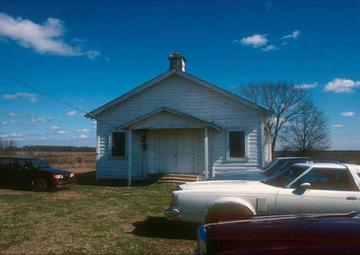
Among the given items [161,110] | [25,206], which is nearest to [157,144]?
[161,110]

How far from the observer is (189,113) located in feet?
68.6

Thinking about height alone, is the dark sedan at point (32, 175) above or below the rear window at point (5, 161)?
below

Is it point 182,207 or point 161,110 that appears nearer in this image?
point 182,207

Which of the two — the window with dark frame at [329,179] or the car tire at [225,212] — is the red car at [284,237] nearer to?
the car tire at [225,212]

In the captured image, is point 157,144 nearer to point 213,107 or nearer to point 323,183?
point 213,107

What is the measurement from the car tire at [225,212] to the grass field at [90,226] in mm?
686

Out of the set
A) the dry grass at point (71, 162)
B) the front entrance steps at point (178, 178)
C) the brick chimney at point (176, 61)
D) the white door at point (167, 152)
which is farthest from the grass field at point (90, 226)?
the dry grass at point (71, 162)

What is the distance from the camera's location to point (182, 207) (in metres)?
8.23

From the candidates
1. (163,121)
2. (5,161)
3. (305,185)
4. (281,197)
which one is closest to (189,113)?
(163,121)

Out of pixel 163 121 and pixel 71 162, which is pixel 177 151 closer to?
pixel 163 121

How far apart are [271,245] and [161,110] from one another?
16212 mm

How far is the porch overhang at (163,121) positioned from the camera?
64.0 ft

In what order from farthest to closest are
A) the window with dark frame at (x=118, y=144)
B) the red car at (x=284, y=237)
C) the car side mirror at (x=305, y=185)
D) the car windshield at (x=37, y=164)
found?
the window with dark frame at (x=118, y=144) < the car windshield at (x=37, y=164) < the car side mirror at (x=305, y=185) < the red car at (x=284, y=237)

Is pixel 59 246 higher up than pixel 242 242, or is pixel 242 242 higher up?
pixel 242 242
